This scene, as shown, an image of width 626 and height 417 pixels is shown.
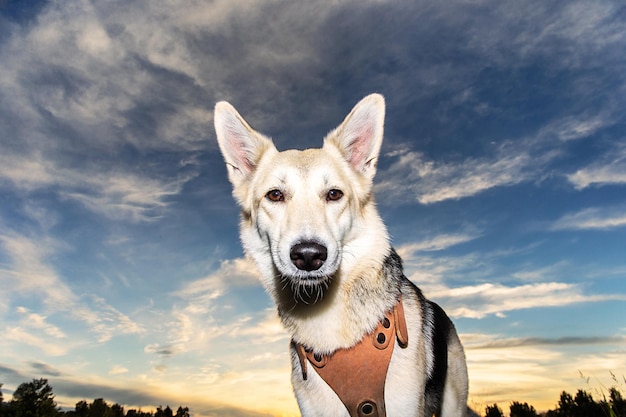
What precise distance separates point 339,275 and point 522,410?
37935 millimetres

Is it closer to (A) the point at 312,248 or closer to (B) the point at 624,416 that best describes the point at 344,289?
(A) the point at 312,248

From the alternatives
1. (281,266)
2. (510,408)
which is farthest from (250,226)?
(510,408)

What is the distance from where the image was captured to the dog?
5047 millimetres

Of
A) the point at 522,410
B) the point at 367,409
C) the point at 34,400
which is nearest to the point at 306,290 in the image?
the point at 367,409

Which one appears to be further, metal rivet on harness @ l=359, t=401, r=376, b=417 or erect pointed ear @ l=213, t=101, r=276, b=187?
erect pointed ear @ l=213, t=101, r=276, b=187

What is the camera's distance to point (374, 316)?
5270 millimetres

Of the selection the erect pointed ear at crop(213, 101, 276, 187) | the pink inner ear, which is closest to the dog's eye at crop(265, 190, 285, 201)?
the erect pointed ear at crop(213, 101, 276, 187)

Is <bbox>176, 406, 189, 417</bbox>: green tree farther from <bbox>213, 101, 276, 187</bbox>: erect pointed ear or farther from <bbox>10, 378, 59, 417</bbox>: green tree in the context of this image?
<bbox>213, 101, 276, 187</bbox>: erect pointed ear

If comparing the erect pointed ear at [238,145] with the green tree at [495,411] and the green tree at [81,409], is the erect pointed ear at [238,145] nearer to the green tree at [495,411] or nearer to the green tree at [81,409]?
the green tree at [495,411]

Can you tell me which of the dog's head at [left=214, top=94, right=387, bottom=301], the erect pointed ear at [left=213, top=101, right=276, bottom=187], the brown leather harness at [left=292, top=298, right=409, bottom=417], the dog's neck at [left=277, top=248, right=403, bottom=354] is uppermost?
the erect pointed ear at [left=213, top=101, right=276, bottom=187]

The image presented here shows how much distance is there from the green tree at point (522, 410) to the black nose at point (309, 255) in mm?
37060

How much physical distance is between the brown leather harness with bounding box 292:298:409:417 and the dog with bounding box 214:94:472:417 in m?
0.01

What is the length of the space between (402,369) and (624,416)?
5.80 m

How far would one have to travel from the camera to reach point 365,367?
201 inches
